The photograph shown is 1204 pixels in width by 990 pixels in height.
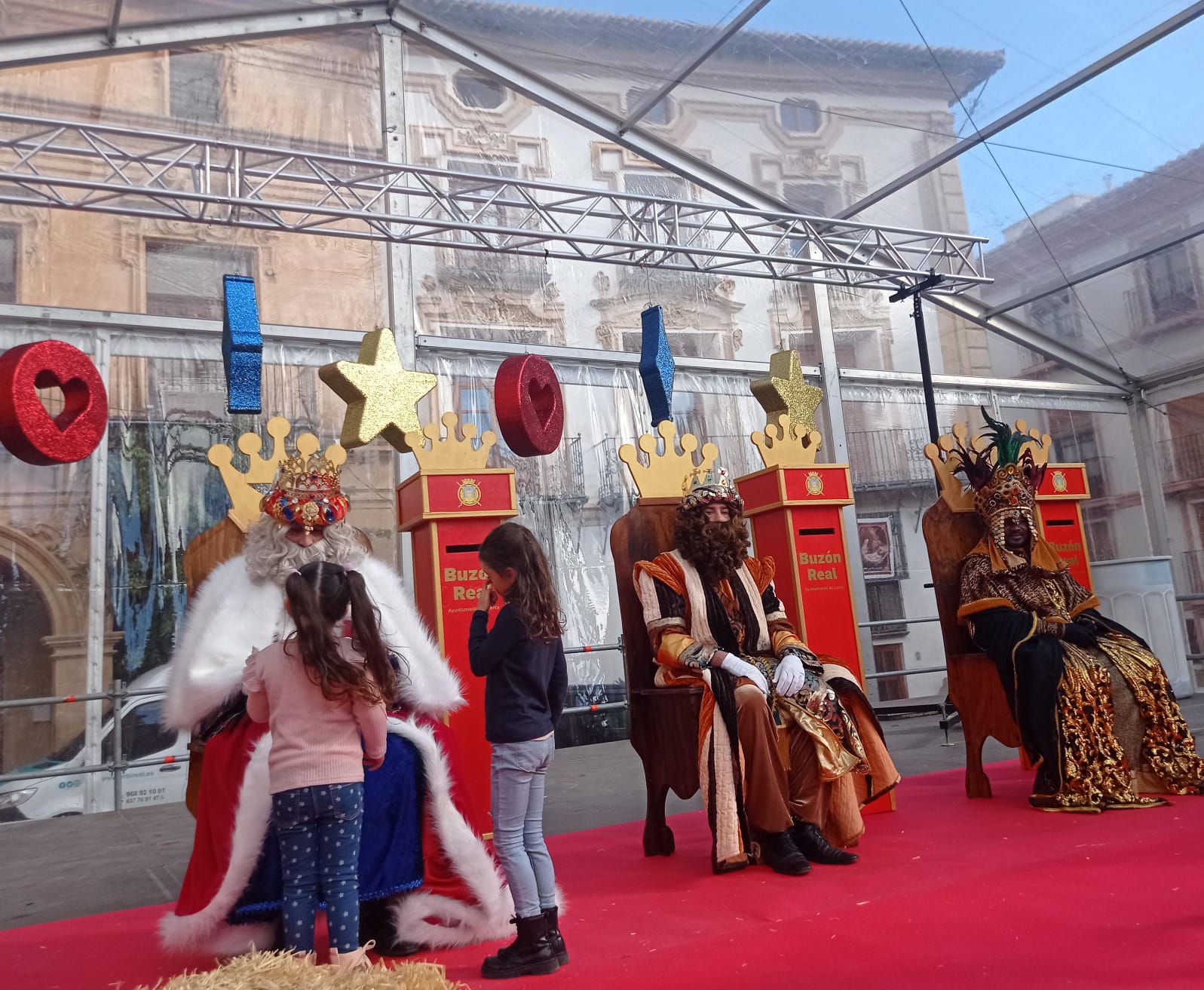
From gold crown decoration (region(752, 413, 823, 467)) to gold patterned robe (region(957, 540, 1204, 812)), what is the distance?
1122 millimetres

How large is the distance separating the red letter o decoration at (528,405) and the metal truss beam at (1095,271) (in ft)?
20.7

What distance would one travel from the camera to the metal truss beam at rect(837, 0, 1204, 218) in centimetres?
671

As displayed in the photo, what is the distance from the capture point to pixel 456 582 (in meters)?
4.67

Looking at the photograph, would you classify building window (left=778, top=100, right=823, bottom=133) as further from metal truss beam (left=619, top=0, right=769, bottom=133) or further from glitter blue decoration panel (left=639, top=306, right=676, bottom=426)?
glitter blue decoration panel (left=639, top=306, right=676, bottom=426)

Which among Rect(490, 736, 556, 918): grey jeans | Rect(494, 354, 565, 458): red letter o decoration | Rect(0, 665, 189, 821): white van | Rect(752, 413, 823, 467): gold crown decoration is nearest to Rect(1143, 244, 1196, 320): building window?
Rect(752, 413, 823, 467): gold crown decoration

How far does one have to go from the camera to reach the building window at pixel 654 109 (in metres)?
8.71

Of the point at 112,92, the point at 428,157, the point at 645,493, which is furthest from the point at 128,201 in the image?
the point at 645,493

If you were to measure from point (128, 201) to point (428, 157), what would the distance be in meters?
2.51

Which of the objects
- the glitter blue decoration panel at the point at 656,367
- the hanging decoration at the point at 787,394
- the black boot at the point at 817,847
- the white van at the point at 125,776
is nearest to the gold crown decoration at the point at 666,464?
the glitter blue decoration panel at the point at 656,367

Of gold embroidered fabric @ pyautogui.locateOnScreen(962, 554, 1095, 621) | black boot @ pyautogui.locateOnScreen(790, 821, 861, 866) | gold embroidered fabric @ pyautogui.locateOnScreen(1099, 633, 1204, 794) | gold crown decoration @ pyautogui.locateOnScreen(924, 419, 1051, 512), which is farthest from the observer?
gold crown decoration @ pyautogui.locateOnScreen(924, 419, 1051, 512)

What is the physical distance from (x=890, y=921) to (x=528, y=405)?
2992 millimetres

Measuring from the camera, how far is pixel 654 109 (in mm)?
8875

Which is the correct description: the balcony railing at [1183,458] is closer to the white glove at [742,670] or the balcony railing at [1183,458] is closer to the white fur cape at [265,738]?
the white glove at [742,670]

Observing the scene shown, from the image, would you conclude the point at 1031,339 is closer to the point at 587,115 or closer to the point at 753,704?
the point at 587,115
